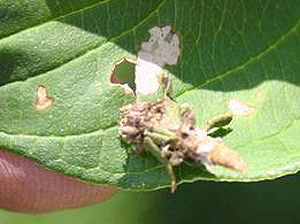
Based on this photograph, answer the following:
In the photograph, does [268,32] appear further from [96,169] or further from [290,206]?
[290,206]

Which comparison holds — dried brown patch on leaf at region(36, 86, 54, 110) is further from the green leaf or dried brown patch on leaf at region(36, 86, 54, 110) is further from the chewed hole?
the chewed hole

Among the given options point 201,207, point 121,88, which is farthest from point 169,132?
point 201,207

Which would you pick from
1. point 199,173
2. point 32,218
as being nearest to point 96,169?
point 199,173

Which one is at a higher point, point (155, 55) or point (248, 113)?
point (155, 55)

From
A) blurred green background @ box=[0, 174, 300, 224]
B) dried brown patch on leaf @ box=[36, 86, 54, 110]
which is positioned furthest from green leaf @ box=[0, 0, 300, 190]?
blurred green background @ box=[0, 174, 300, 224]

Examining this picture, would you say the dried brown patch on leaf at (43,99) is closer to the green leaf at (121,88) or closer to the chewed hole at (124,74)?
the green leaf at (121,88)

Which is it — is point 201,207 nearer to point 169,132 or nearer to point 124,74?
point 169,132

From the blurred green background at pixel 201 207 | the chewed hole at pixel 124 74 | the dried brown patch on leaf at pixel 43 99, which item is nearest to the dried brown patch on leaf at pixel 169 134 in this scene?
the chewed hole at pixel 124 74
